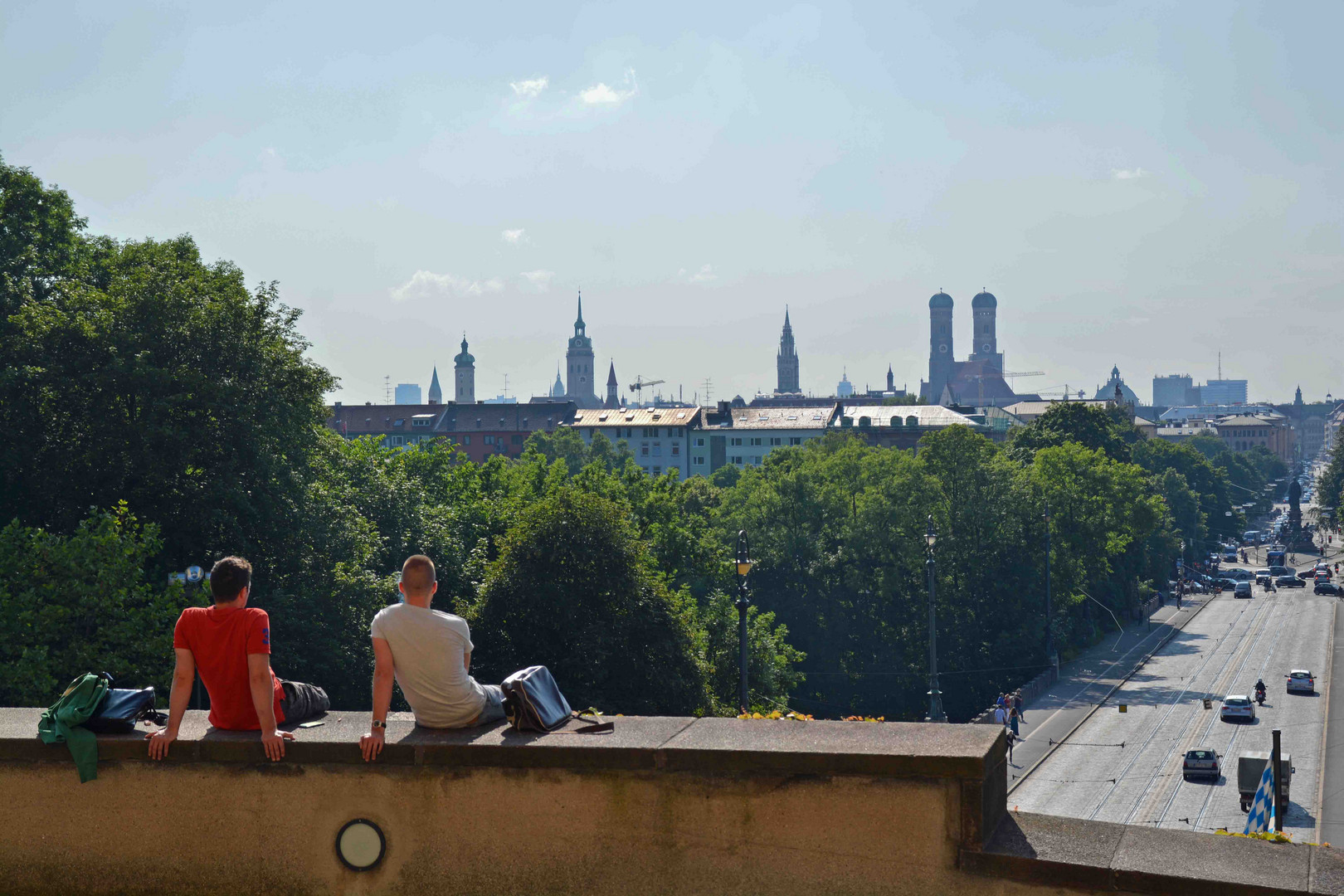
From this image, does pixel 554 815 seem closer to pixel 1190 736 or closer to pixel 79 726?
pixel 79 726

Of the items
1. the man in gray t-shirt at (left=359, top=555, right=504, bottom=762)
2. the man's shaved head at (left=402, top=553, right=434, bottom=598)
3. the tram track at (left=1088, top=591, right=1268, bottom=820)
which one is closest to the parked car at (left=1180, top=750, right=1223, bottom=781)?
the tram track at (left=1088, top=591, right=1268, bottom=820)

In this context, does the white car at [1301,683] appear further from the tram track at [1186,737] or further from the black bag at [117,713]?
the black bag at [117,713]

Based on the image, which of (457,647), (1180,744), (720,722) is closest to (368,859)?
(457,647)

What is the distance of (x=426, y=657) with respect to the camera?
6.15 m

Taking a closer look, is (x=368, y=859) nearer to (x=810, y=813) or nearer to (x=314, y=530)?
(x=810, y=813)

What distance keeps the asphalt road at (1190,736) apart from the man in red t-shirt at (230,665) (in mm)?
18764

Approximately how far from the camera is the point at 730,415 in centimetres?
13200

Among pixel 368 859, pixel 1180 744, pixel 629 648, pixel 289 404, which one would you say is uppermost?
pixel 289 404

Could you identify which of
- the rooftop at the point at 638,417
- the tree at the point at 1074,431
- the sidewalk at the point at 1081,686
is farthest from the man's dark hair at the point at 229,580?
the rooftop at the point at 638,417

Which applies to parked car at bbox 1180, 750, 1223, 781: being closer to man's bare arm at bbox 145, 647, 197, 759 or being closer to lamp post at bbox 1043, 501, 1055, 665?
lamp post at bbox 1043, 501, 1055, 665

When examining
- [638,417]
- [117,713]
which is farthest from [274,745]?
[638,417]

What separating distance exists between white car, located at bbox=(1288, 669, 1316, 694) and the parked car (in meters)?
16.6

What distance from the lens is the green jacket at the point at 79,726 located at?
6004 millimetres

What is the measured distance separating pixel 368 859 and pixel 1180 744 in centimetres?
4218
